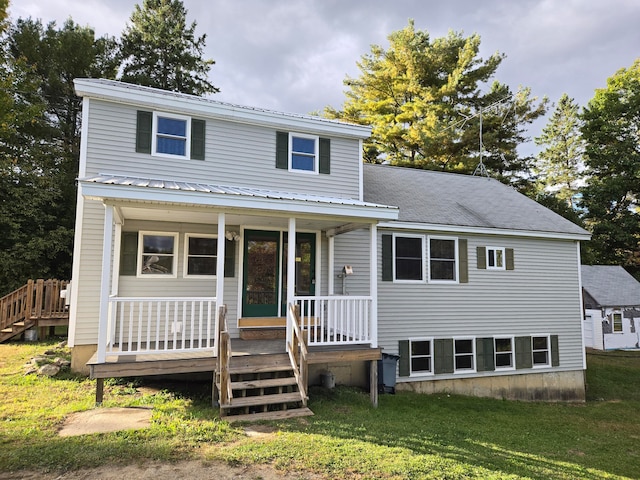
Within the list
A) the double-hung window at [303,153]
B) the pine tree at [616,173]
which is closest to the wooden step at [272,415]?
the double-hung window at [303,153]

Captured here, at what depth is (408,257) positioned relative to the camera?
10195 millimetres

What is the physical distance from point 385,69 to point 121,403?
2303cm

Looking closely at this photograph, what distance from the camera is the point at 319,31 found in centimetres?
1302

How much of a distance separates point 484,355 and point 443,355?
1342 millimetres

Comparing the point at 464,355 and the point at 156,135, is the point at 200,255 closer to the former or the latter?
the point at 156,135

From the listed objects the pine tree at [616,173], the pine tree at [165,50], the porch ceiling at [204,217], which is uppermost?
the pine tree at [165,50]

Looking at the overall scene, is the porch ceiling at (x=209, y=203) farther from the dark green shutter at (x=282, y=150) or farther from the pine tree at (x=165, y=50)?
the pine tree at (x=165, y=50)

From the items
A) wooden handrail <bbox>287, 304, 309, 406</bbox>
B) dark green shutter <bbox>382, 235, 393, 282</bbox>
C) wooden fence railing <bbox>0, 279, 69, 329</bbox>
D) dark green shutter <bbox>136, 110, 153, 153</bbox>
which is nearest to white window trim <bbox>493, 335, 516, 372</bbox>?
dark green shutter <bbox>382, 235, 393, 282</bbox>

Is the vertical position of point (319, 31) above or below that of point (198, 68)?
below

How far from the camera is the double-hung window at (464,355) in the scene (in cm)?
1045

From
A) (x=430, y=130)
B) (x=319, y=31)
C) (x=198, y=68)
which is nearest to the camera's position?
(x=319, y=31)

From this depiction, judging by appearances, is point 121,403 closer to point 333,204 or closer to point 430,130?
point 333,204

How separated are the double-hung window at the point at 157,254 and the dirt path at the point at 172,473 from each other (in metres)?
4.66

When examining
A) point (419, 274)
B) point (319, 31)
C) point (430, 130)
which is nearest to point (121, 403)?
point (419, 274)
